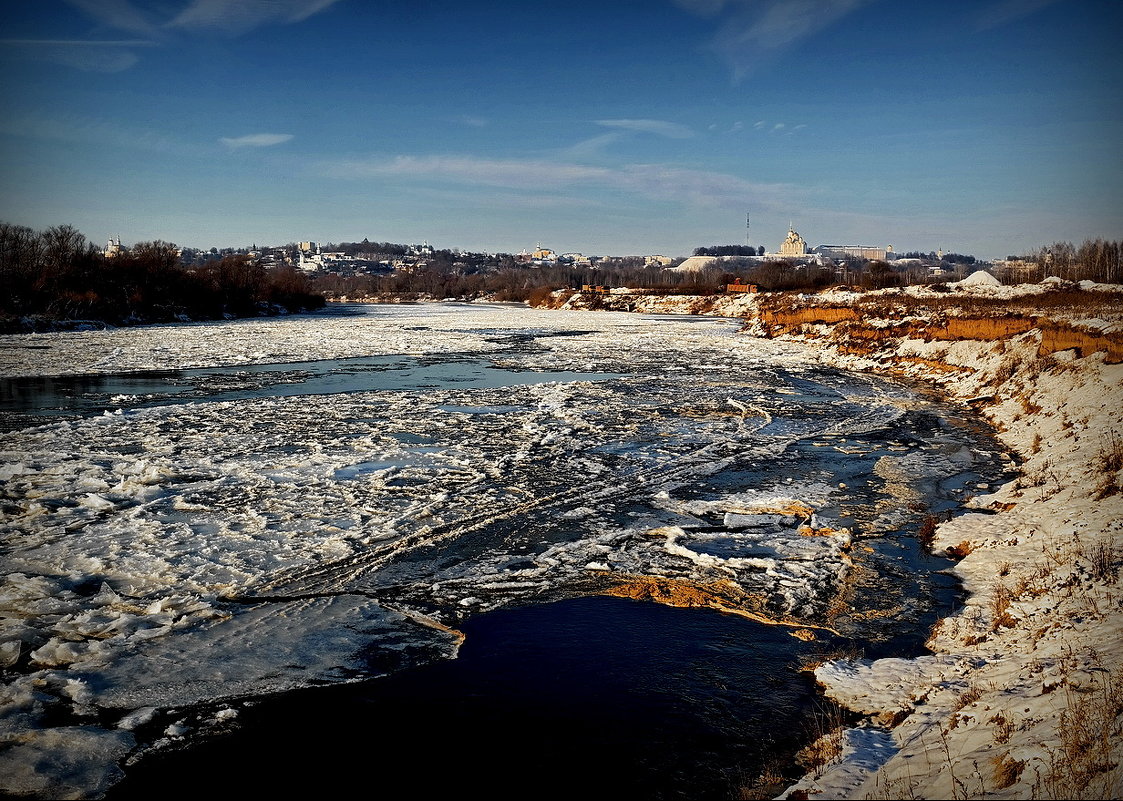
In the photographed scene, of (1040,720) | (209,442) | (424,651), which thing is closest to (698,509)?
(424,651)

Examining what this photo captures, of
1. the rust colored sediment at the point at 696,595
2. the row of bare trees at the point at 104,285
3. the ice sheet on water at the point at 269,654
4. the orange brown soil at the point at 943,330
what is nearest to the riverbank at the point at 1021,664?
the rust colored sediment at the point at 696,595

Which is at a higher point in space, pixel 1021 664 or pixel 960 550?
pixel 1021 664

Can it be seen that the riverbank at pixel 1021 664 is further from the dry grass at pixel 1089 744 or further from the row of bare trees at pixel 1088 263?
the row of bare trees at pixel 1088 263

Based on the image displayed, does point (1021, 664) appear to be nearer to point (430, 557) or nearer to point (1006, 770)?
point (1006, 770)

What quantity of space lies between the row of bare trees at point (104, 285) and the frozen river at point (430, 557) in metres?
31.7

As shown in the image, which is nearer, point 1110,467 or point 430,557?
point 430,557

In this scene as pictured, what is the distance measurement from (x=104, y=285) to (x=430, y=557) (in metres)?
50.3

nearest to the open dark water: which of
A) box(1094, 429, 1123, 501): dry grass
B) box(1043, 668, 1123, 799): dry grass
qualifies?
box(1043, 668, 1123, 799): dry grass

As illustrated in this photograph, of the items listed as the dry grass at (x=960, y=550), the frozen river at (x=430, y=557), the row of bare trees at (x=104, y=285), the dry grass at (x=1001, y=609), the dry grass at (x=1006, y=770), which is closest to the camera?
the dry grass at (x=1006, y=770)

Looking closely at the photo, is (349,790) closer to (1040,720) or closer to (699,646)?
(699,646)

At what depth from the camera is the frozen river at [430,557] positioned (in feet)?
16.0

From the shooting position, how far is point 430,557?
23.9 ft

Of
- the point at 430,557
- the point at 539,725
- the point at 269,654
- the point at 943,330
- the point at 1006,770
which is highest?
the point at 943,330

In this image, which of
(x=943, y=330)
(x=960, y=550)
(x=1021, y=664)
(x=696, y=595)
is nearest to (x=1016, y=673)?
(x=1021, y=664)
